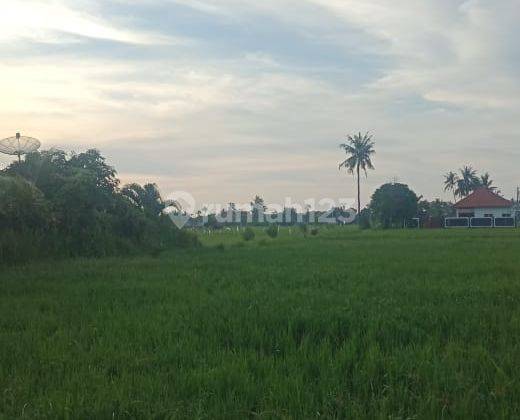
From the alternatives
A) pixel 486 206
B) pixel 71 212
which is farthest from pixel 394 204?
pixel 71 212

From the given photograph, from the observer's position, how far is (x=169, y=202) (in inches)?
1078

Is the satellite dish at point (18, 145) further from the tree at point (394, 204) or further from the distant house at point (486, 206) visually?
the distant house at point (486, 206)

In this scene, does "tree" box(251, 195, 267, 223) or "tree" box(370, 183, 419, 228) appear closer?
"tree" box(370, 183, 419, 228)

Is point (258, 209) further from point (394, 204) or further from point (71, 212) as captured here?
point (71, 212)

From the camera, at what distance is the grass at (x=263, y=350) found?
12.8 ft

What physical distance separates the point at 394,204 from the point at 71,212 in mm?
41995

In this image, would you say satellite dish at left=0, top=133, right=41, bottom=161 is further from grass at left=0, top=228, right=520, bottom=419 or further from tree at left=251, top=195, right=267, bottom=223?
tree at left=251, top=195, right=267, bottom=223

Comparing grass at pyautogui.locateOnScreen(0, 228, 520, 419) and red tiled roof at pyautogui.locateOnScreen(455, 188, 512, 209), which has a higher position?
red tiled roof at pyautogui.locateOnScreen(455, 188, 512, 209)

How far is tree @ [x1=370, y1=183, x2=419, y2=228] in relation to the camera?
55250mm

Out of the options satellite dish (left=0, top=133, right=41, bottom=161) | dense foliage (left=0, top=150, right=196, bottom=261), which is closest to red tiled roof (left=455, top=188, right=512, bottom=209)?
dense foliage (left=0, top=150, right=196, bottom=261)

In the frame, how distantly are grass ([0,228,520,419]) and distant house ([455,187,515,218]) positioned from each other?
52.5 metres

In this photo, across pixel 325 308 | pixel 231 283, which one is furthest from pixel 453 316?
pixel 231 283

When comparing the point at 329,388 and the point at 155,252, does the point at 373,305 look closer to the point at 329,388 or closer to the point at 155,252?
the point at 329,388

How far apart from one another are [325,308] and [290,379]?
303 cm
